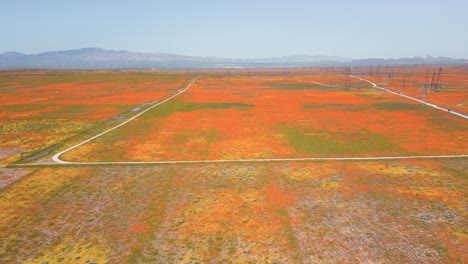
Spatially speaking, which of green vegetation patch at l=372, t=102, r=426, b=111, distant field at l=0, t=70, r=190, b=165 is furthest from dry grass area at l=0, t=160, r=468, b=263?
green vegetation patch at l=372, t=102, r=426, b=111

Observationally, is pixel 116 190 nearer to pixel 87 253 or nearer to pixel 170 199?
pixel 170 199

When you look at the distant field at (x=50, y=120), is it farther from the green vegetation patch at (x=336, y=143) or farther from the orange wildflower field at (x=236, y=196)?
the green vegetation patch at (x=336, y=143)

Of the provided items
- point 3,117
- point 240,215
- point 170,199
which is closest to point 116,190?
point 170,199

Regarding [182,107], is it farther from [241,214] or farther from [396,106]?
[241,214]

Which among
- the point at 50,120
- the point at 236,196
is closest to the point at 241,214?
the point at 236,196

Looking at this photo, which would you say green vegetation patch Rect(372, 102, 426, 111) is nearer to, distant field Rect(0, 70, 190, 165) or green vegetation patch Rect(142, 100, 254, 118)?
green vegetation patch Rect(142, 100, 254, 118)
